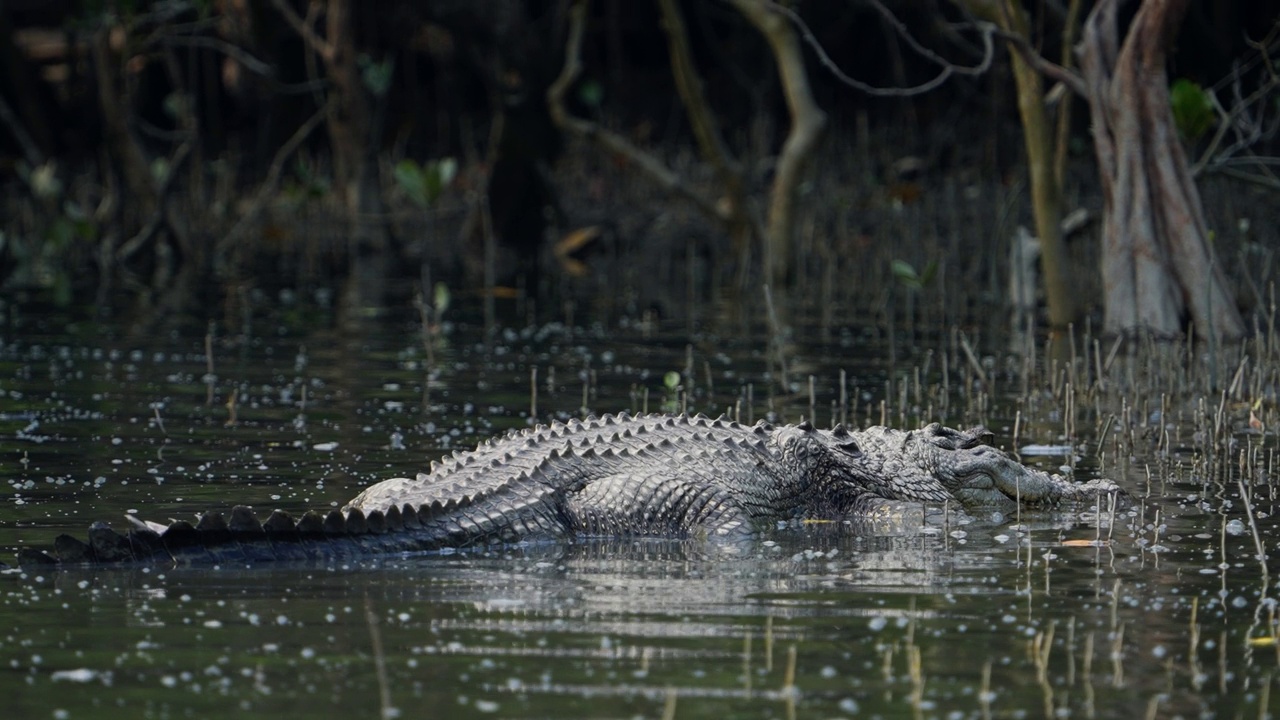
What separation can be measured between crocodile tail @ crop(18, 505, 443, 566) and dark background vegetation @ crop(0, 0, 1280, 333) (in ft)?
26.5

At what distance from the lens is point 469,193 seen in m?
29.5

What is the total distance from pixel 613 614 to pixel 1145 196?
962cm

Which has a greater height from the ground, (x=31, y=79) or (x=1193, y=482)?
(x=31, y=79)

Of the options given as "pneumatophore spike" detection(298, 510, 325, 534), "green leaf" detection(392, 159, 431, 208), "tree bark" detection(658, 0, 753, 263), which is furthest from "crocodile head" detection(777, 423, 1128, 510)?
"green leaf" detection(392, 159, 431, 208)

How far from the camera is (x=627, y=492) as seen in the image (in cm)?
831

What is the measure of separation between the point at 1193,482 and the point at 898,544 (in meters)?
2.16

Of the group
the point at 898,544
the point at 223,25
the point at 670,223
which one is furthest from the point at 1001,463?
the point at 223,25

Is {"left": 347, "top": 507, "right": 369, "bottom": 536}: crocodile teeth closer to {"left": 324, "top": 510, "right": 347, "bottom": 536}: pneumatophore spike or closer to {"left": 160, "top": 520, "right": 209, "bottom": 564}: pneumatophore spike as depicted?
{"left": 324, "top": 510, "right": 347, "bottom": 536}: pneumatophore spike

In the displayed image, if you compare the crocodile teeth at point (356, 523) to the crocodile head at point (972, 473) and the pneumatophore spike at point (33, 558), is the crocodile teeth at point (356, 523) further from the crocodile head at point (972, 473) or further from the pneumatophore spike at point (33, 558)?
the crocodile head at point (972, 473)

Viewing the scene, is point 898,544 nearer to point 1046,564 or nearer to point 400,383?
point 1046,564

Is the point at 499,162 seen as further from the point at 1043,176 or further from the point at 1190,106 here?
the point at 1190,106

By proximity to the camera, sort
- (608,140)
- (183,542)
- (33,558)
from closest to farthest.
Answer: (33,558) < (183,542) < (608,140)

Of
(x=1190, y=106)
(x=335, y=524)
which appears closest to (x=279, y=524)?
(x=335, y=524)

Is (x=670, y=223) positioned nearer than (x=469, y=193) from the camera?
Yes
